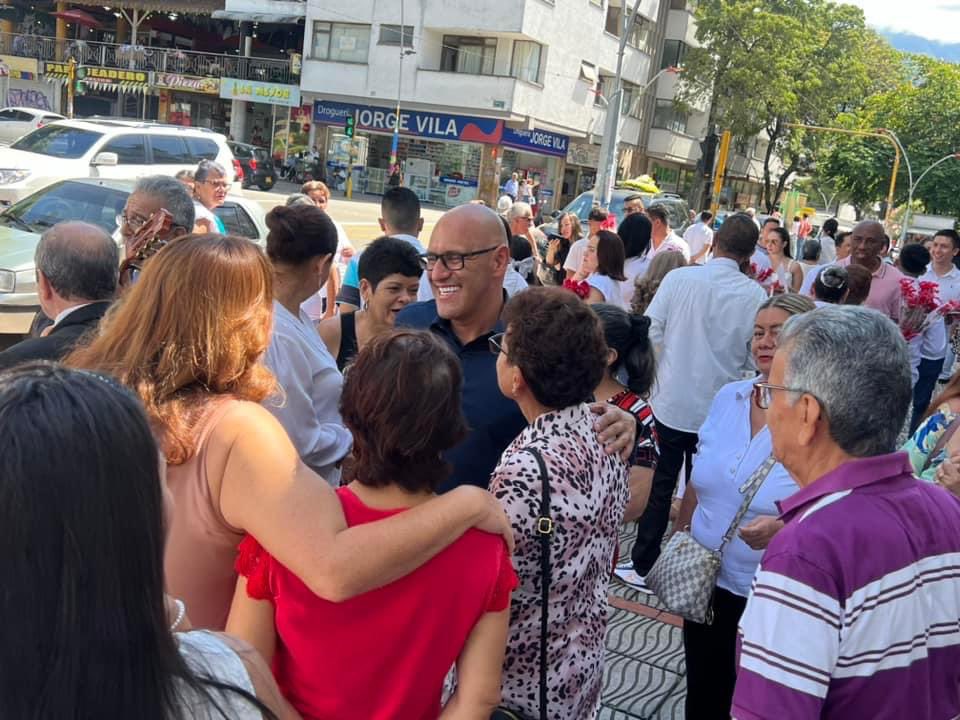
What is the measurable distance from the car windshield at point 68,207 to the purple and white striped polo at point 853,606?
8829 mm

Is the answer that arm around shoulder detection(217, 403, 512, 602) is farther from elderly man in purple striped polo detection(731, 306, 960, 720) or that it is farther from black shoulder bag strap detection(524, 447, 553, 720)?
elderly man in purple striped polo detection(731, 306, 960, 720)

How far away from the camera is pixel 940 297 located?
8.84 m

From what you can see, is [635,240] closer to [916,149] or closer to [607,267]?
[607,267]

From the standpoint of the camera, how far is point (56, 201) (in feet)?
31.2

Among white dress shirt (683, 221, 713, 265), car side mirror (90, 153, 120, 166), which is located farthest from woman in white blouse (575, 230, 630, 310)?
car side mirror (90, 153, 120, 166)

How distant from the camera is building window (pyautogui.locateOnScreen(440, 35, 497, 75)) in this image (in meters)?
35.6

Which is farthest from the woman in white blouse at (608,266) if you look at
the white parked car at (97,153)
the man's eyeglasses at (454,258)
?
the white parked car at (97,153)

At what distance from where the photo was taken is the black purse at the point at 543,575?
2150 mm

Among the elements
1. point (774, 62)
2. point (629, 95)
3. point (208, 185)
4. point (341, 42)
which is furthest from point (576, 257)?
point (629, 95)

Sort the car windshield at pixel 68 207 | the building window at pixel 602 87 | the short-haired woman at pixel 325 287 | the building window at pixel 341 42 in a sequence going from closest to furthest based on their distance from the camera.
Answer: the short-haired woman at pixel 325 287 → the car windshield at pixel 68 207 → the building window at pixel 341 42 → the building window at pixel 602 87

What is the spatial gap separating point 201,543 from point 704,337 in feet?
13.3

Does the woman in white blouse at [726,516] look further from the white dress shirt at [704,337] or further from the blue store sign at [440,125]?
the blue store sign at [440,125]

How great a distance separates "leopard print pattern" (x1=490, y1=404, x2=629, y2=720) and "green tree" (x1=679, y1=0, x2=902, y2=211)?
4212cm

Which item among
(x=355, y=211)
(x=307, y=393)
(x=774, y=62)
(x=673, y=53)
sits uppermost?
(x=673, y=53)
